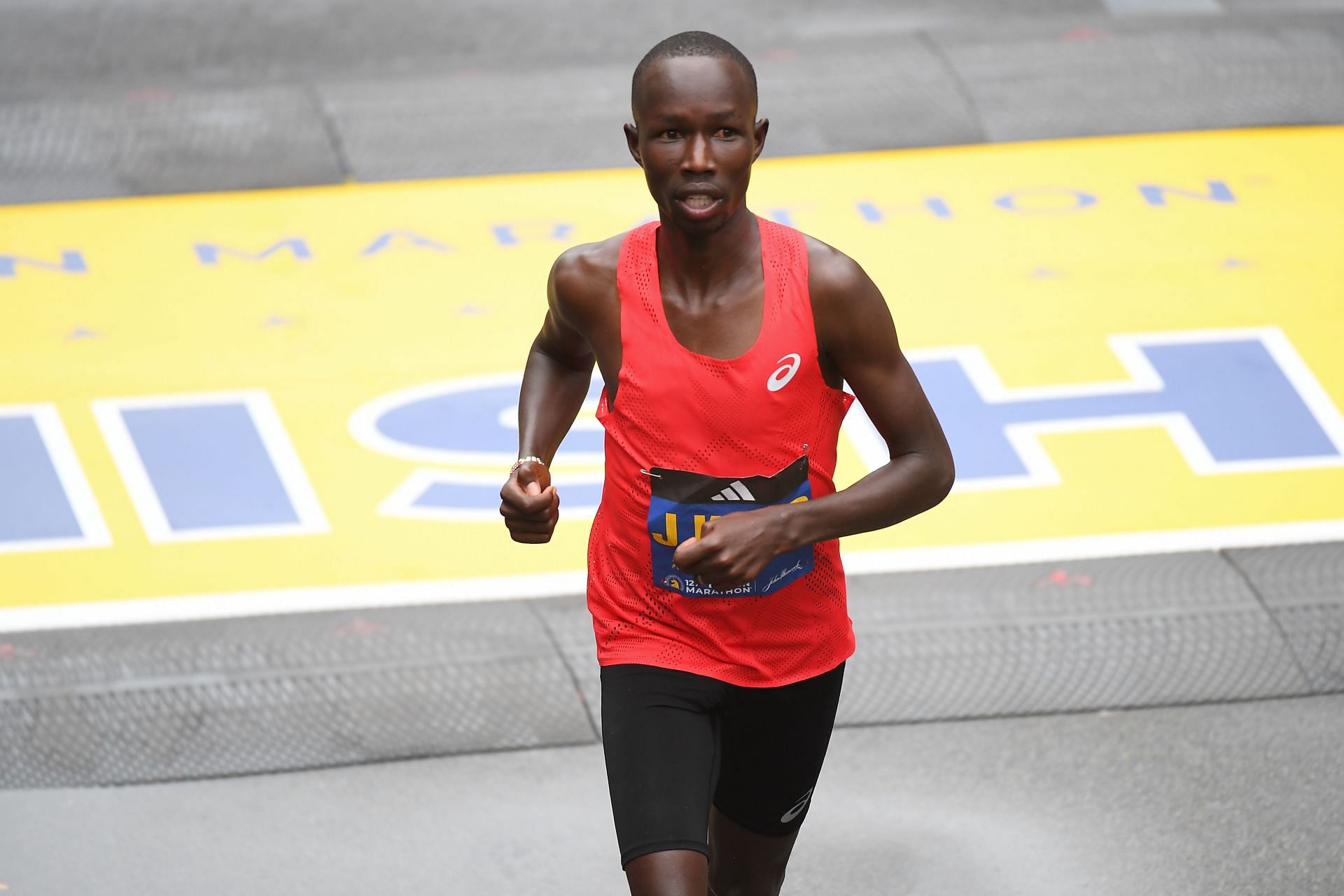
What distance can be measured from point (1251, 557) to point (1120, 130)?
11.0 ft

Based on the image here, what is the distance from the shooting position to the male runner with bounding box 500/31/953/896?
248 cm

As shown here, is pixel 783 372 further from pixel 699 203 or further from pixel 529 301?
pixel 529 301

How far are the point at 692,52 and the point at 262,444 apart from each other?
3.47 meters

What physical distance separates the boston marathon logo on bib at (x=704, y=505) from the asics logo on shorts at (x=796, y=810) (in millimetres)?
433

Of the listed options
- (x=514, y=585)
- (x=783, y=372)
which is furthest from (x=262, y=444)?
(x=783, y=372)

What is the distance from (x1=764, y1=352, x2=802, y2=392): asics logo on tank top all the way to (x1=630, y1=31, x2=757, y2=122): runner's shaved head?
370 mm

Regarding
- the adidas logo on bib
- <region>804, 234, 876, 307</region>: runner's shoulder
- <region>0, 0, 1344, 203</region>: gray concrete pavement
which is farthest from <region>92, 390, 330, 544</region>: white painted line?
<region>804, 234, 876, 307</region>: runner's shoulder

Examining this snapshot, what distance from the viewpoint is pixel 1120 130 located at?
7785 millimetres

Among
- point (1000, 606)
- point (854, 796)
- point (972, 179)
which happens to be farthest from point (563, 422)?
point (972, 179)

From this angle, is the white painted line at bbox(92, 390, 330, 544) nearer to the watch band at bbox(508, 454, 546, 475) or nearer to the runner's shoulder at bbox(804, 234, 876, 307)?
the watch band at bbox(508, 454, 546, 475)

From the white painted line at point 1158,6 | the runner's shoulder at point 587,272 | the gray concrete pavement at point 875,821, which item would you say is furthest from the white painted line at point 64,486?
the white painted line at point 1158,6

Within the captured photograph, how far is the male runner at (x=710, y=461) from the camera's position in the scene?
2480 mm

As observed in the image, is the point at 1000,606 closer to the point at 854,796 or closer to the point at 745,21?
the point at 854,796

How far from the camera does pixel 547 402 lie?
9.62ft
